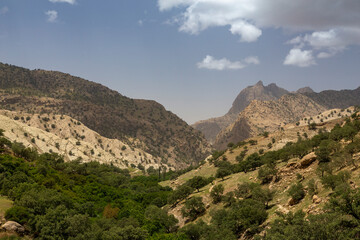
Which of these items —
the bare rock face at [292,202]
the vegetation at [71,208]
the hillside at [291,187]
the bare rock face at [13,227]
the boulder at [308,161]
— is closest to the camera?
the bare rock face at [13,227]

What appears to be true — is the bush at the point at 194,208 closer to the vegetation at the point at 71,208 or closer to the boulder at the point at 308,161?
the vegetation at the point at 71,208

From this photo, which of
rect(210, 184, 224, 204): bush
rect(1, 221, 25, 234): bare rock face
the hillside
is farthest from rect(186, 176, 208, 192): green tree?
rect(1, 221, 25, 234): bare rock face

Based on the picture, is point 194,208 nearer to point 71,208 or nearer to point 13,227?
point 71,208

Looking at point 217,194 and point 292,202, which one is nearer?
point 292,202

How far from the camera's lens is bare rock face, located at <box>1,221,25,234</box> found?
3722cm

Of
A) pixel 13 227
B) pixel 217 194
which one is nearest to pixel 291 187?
pixel 217 194

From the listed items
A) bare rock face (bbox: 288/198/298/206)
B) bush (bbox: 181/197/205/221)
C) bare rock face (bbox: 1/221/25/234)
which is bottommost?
bush (bbox: 181/197/205/221)

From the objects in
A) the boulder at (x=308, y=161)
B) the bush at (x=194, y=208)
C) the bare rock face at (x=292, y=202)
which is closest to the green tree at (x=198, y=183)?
the bush at (x=194, y=208)

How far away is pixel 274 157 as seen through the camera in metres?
79.8

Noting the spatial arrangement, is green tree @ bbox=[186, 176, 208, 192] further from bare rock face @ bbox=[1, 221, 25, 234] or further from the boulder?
bare rock face @ bbox=[1, 221, 25, 234]

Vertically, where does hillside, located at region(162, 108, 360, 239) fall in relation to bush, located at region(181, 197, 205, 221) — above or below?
above

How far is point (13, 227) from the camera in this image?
38.1 metres

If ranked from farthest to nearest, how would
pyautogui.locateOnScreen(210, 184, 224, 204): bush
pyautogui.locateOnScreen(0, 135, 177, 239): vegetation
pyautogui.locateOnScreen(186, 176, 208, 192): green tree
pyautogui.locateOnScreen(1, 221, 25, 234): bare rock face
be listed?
pyautogui.locateOnScreen(186, 176, 208, 192): green tree < pyautogui.locateOnScreen(210, 184, 224, 204): bush < pyautogui.locateOnScreen(0, 135, 177, 239): vegetation < pyautogui.locateOnScreen(1, 221, 25, 234): bare rock face

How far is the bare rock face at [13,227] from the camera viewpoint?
122 ft
